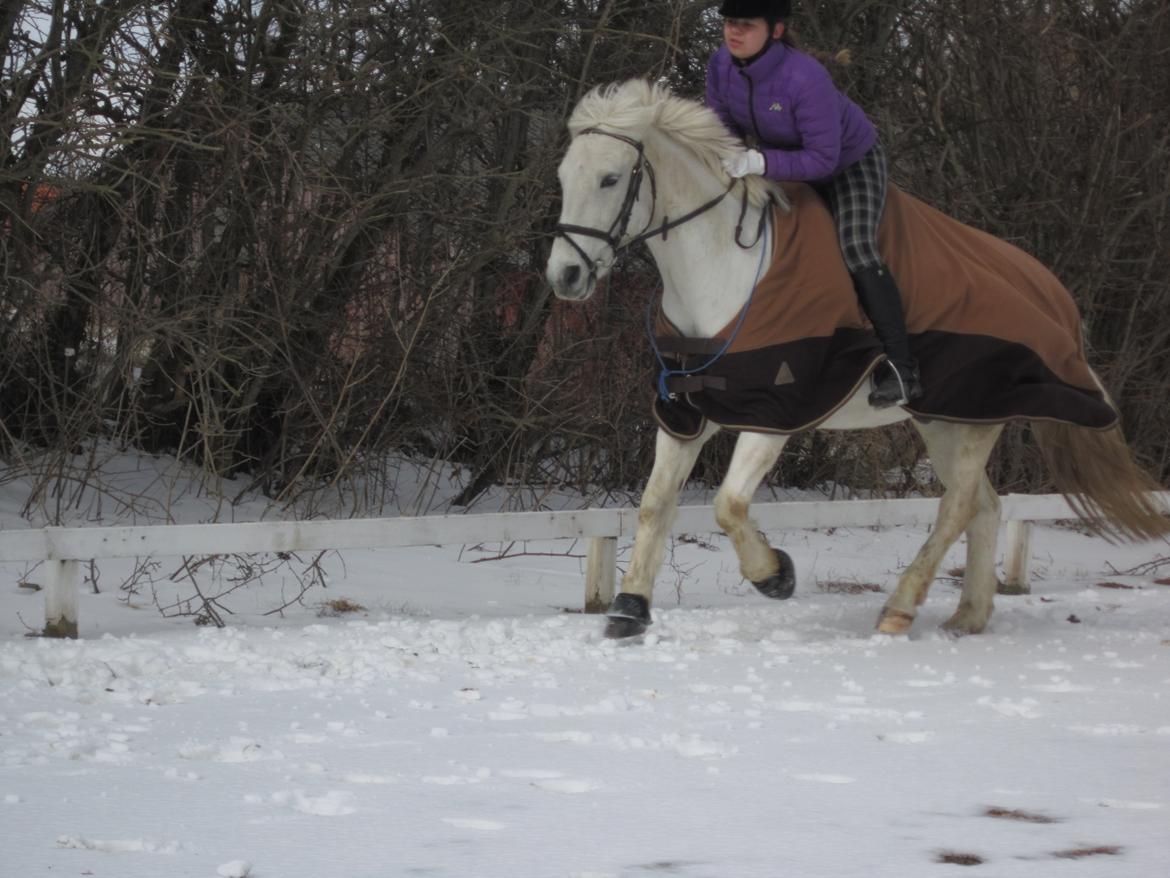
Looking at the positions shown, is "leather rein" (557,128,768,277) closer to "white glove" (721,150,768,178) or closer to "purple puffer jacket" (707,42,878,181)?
"white glove" (721,150,768,178)

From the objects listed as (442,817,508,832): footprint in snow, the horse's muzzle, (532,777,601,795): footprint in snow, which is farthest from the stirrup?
(442,817,508,832): footprint in snow

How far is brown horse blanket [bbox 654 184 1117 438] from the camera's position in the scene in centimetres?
627

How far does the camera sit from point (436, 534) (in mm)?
7391

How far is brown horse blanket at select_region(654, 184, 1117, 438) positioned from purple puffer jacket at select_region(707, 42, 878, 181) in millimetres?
224

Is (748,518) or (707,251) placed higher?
(707,251)

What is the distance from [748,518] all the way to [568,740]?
195 cm

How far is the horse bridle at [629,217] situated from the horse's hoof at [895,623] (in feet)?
5.96

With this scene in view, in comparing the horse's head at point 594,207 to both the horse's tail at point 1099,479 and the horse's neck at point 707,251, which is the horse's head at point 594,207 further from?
the horse's tail at point 1099,479

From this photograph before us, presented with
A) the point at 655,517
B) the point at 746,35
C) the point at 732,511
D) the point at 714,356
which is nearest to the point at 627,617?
the point at 655,517

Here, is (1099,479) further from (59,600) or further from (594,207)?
(59,600)

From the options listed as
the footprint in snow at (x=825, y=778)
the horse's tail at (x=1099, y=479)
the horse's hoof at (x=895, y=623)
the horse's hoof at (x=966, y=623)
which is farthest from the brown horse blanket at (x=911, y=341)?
the footprint in snow at (x=825, y=778)

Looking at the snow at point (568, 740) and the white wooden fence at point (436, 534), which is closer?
the snow at point (568, 740)

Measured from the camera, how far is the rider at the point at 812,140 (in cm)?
629

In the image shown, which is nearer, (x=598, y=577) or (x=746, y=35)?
(x=746, y=35)
